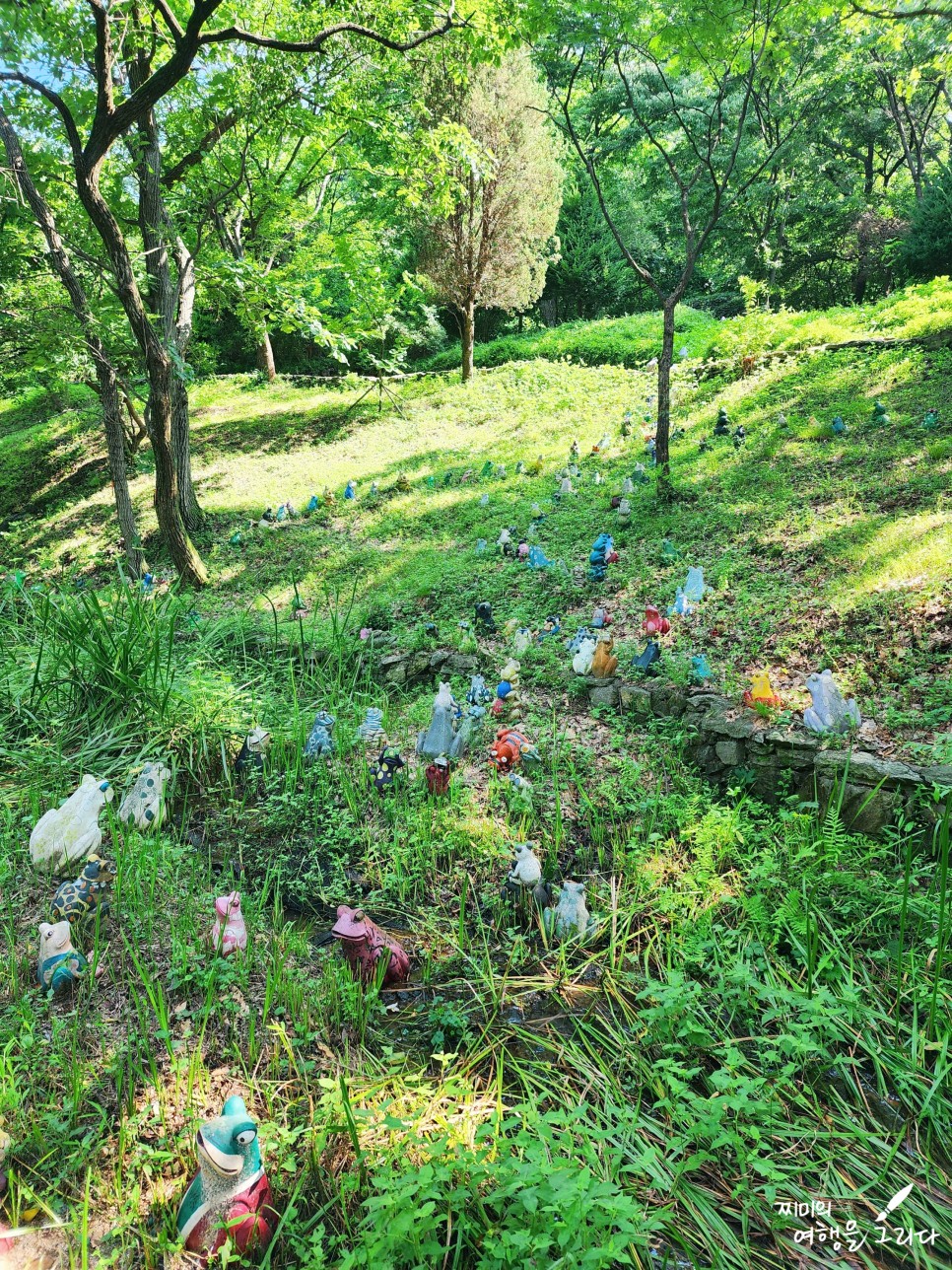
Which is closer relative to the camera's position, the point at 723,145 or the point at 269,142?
Answer: the point at 269,142

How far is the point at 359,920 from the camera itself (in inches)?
93.6

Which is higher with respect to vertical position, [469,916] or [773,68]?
[773,68]

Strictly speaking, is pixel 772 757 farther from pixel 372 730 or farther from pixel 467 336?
pixel 467 336

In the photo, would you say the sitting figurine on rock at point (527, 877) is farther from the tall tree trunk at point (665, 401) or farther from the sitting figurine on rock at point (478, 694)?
the tall tree trunk at point (665, 401)

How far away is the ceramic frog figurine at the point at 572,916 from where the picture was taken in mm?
2510

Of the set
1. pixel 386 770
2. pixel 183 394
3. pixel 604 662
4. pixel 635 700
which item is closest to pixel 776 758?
pixel 635 700

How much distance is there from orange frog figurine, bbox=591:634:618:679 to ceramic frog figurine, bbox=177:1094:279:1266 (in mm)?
2848

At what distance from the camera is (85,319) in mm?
6195

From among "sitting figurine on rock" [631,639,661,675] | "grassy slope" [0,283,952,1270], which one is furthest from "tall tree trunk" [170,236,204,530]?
"sitting figurine on rock" [631,639,661,675]

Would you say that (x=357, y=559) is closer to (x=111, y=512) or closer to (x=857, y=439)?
(x=857, y=439)

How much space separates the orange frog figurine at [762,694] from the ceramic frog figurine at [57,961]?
116 inches

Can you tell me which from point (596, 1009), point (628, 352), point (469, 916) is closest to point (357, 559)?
point (469, 916)

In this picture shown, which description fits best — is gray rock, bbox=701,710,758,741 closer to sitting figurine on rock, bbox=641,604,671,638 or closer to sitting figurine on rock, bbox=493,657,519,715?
sitting figurine on rock, bbox=641,604,671,638

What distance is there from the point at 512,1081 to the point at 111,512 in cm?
1014
